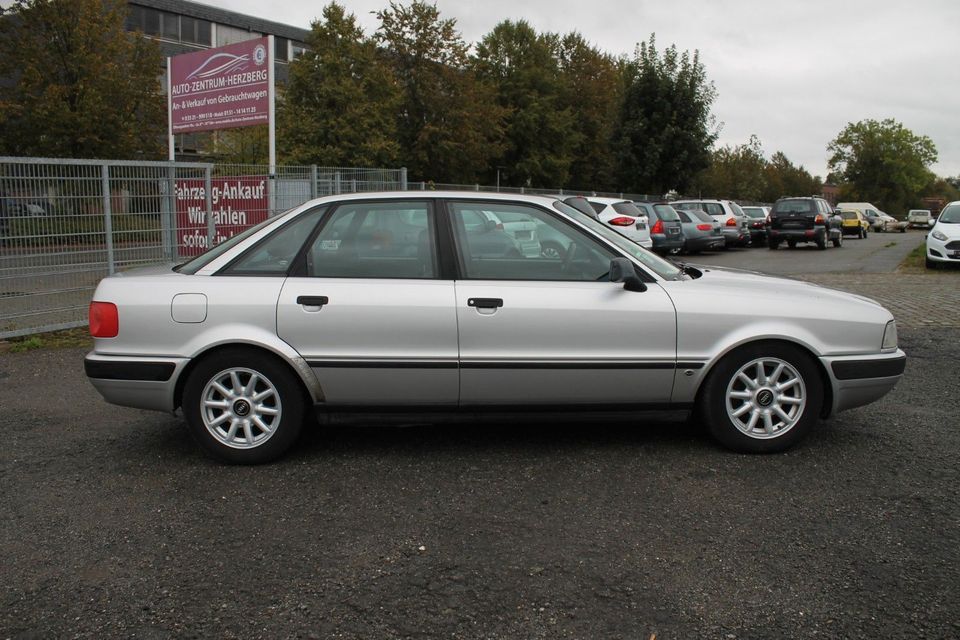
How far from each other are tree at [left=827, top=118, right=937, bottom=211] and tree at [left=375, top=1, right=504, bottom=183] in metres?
81.8

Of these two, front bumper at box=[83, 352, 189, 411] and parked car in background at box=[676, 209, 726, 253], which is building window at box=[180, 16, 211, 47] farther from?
front bumper at box=[83, 352, 189, 411]

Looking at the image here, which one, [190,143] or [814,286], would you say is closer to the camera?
[814,286]

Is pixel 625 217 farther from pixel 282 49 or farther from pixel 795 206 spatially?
pixel 282 49

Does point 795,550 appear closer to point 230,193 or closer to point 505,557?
point 505,557

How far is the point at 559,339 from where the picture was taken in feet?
14.9

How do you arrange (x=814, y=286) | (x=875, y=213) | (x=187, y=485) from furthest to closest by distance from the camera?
(x=875, y=213) → (x=814, y=286) → (x=187, y=485)

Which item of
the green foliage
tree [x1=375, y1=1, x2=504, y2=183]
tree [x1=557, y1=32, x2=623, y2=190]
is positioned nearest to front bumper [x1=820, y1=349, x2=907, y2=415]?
tree [x1=375, y1=1, x2=504, y2=183]

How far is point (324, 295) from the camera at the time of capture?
454 centimetres

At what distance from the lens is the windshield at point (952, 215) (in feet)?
61.1

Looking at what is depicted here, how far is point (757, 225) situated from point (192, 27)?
4002cm

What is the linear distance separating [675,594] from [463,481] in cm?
152

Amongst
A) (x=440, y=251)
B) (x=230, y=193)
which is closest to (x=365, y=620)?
(x=440, y=251)

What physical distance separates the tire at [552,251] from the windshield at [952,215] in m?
17.2

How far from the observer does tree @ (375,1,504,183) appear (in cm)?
3856
